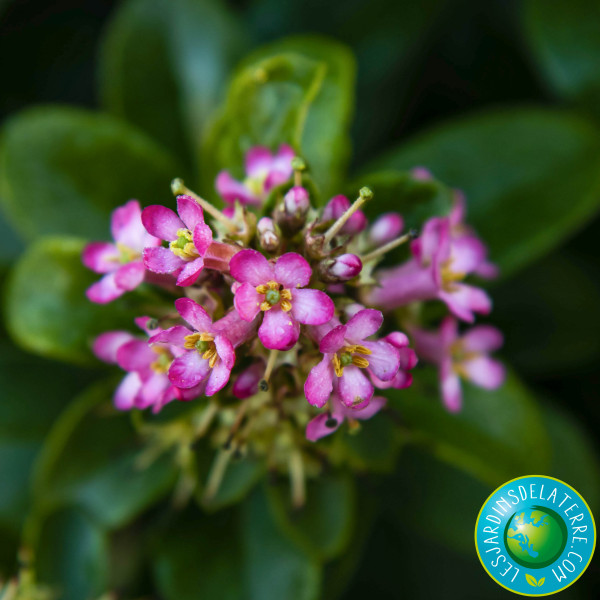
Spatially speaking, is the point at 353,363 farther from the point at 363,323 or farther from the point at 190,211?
the point at 190,211

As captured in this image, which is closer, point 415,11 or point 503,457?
point 503,457

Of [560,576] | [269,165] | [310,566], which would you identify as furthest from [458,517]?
[269,165]

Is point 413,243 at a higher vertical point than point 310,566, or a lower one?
higher

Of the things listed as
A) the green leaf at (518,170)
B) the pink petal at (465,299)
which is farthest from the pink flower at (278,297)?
the green leaf at (518,170)

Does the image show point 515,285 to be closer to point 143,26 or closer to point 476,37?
point 476,37

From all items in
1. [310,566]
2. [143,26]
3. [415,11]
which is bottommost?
[310,566]

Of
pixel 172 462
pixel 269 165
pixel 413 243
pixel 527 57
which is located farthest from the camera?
pixel 527 57
